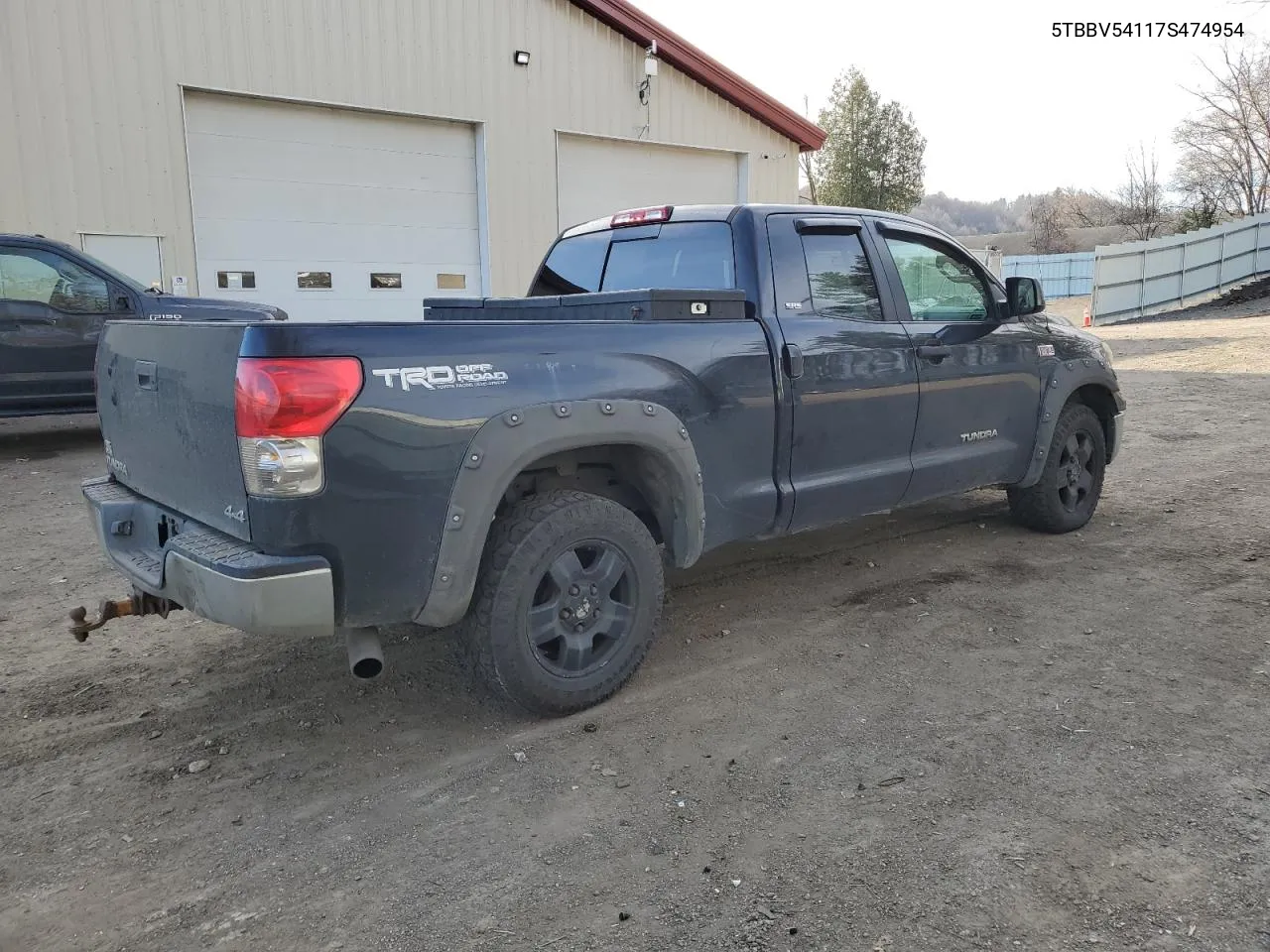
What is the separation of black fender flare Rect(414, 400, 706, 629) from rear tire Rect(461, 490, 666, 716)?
10 centimetres

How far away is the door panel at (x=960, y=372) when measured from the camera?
15.6 ft

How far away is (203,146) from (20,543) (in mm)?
7349

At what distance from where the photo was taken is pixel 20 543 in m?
5.82

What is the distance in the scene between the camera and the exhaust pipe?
9.97ft

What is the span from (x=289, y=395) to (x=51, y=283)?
7.51 m

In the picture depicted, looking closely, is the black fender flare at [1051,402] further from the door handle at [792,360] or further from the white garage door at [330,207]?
the white garage door at [330,207]

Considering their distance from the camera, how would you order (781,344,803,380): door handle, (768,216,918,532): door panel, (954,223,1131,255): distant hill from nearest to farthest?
(781,344,803,380): door handle → (768,216,918,532): door panel → (954,223,1131,255): distant hill

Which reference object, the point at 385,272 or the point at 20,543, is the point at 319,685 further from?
the point at 385,272

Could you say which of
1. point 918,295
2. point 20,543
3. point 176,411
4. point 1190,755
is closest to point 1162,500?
point 918,295

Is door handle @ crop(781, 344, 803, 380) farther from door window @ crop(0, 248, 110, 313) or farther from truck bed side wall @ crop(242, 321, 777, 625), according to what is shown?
door window @ crop(0, 248, 110, 313)

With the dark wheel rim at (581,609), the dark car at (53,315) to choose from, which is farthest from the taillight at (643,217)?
the dark car at (53,315)

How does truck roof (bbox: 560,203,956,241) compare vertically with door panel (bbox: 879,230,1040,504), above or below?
above

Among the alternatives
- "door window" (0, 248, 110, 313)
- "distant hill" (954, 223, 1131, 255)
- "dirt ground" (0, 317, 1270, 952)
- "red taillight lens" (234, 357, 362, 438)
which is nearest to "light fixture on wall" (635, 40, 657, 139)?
"door window" (0, 248, 110, 313)

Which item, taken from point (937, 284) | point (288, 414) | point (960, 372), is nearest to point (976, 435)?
point (960, 372)
